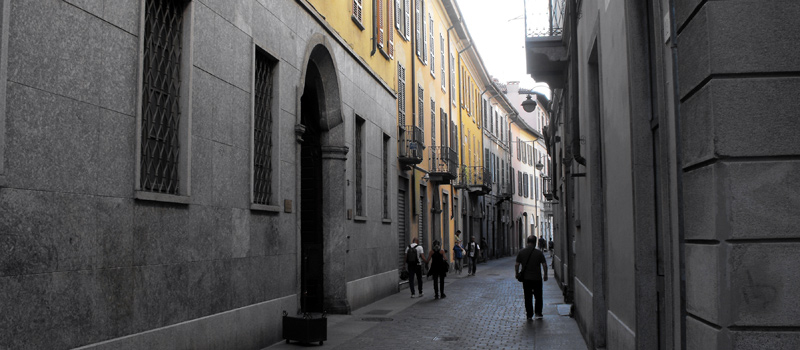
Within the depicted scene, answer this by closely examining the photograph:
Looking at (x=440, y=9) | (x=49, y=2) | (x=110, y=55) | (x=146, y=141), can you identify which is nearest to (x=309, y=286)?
(x=146, y=141)

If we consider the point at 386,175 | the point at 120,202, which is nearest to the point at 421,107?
the point at 386,175

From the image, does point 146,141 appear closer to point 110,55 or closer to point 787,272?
point 110,55

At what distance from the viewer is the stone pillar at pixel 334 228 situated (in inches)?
575

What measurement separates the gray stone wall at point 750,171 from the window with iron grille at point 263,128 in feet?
25.3

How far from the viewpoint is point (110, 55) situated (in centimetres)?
673

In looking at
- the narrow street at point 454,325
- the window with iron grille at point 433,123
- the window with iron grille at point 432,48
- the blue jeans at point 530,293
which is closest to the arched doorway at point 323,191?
the narrow street at point 454,325

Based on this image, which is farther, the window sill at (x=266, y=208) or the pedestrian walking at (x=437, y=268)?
the pedestrian walking at (x=437, y=268)

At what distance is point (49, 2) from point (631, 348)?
5482 millimetres

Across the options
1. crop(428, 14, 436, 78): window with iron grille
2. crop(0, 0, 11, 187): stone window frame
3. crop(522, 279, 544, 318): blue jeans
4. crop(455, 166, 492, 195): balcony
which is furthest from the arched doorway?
crop(455, 166, 492, 195): balcony

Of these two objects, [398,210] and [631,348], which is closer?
[631,348]

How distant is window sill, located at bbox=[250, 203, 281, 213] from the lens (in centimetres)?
1016

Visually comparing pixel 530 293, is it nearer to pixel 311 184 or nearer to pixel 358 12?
pixel 311 184

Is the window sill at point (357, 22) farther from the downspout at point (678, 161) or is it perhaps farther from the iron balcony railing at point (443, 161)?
the downspout at point (678, 161)

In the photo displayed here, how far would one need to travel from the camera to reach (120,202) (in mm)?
6844
